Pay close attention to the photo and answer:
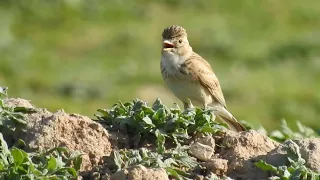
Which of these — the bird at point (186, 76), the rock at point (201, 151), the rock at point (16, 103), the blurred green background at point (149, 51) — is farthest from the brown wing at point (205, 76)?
the blurred green background at point (149, 51)

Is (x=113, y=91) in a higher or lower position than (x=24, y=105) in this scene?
higher

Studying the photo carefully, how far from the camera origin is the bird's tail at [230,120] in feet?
29.0

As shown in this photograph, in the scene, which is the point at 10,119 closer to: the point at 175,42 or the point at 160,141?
the point at 160,141

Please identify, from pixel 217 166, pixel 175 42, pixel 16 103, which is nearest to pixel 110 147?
pixel 217 166

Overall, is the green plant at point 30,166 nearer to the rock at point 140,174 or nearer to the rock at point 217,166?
the rock at point 140,174

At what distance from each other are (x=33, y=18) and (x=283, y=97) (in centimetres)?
674

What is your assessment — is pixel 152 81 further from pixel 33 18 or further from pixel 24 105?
pixel 24 105

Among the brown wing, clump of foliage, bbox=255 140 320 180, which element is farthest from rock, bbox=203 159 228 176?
the brown wing

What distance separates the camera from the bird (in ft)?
31.4

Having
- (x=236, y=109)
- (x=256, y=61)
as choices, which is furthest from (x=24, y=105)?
(x=256, y=61)

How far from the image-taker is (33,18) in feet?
70.0

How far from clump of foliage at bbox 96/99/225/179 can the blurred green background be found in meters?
8.49

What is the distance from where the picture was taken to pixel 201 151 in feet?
21.6

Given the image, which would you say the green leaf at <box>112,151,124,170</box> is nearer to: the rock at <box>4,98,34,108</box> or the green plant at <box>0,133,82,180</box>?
the green plant at <box>0,133,82,180</box>
